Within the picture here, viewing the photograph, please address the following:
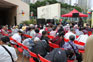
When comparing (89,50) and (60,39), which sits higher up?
(89,50)

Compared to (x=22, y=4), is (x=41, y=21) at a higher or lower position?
lower

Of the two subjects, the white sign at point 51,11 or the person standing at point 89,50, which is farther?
the white sign at point 51,11

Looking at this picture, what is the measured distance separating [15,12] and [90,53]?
18.4 meters

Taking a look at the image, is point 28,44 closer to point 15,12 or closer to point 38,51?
point 38,51

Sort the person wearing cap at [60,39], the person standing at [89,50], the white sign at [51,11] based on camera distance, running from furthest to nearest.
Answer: the white sign at [51,11] < the person wearing cap at [60,39] < the person standing at [89,50]

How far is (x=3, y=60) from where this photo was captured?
2439mm

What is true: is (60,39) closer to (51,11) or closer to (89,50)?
(89,50)

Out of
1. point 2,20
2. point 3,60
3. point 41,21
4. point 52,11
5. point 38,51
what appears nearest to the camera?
point 3,60

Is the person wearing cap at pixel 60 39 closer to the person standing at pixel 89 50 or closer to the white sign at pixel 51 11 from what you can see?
the person standing at pixel 89 50

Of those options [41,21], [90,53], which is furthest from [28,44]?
[41,21]

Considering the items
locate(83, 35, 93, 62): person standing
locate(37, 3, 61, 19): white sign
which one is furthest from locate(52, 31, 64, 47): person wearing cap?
locate(37, 3, 61, 19): white sign

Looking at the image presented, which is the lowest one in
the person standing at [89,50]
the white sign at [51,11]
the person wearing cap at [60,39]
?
the person wearing cap at [60,39]

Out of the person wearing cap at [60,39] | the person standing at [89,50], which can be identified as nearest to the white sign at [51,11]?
the person wearing cap at [60,39]

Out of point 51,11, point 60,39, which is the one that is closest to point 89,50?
point 60,39
